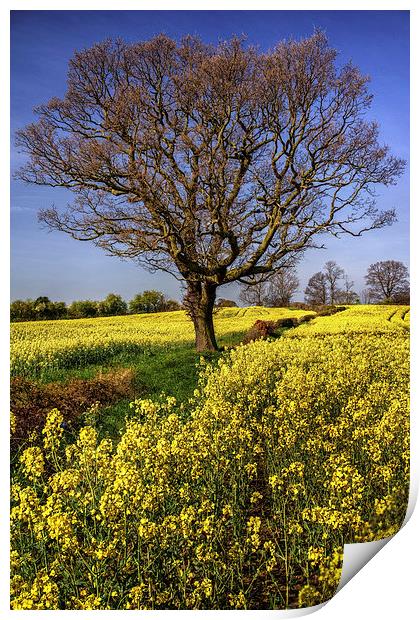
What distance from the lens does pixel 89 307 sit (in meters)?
3.44

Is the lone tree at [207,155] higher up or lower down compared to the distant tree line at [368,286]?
higher up

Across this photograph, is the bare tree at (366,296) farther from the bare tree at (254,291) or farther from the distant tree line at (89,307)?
the distant tree line at (89,307)

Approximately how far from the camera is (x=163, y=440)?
3.21 metres

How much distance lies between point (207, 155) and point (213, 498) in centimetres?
194

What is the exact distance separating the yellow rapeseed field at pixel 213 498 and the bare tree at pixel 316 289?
519mm

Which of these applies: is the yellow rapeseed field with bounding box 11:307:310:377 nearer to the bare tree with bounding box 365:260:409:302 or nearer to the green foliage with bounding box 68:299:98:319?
the green foliage with bounding box 68:299:98:319

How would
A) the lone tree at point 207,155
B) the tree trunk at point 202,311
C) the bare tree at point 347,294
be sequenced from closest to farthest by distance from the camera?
the lone tree at point 207,155 → the tree trunk at point 202,311 → the bare tree at point 347,294

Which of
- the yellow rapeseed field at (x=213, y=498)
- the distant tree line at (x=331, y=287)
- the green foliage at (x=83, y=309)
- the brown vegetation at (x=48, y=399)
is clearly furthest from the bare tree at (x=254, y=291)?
the brown vegetation at (x=48, y=399)

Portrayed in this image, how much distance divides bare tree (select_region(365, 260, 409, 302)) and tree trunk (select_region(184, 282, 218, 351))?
99cm

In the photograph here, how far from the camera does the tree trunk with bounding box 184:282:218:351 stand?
12.0ft

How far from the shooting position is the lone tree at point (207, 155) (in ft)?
11.0
